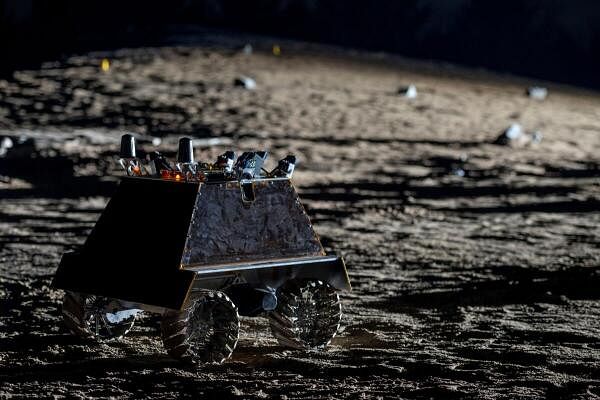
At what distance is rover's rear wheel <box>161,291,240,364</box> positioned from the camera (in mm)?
3887

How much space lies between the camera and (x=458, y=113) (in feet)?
45.9

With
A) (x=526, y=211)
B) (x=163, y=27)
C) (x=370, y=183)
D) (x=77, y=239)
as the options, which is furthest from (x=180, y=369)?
(x=163, y=27)

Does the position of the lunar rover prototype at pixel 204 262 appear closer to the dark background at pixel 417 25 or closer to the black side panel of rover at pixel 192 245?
the black side panel of rover at pixel 192 245

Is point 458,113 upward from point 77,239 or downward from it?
upward

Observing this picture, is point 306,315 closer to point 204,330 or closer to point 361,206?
point 204,330

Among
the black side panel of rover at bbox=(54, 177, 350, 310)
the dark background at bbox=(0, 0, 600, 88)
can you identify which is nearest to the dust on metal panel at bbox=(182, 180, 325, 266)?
the black side panel of rover at bbox=(54, 177, 350, 310)

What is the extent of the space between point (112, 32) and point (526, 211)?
1198 centimetres

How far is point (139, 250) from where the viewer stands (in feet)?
13.4

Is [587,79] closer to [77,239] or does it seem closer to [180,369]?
[77,239]

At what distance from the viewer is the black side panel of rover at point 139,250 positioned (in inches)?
155

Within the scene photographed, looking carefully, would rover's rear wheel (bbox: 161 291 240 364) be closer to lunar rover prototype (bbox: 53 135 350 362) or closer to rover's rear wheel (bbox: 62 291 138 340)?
lunar rover prototype (bbox: 53 135 350 362)

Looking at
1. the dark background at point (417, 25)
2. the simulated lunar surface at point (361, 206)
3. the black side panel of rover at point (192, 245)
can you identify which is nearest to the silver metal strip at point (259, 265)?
the black side panel of rover at point (192, 245)

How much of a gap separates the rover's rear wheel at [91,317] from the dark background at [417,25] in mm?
15031

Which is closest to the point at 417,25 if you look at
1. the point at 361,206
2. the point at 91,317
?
the point at 361,206
